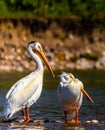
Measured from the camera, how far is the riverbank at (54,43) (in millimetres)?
62281

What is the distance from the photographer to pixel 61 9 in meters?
71.4

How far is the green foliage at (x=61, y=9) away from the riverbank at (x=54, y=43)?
914 millimetres

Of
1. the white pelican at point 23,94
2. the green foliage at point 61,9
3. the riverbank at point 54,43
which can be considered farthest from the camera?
the green foliage at point 61,9

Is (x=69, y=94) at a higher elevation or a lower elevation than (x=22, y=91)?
lower

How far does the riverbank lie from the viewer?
6228cm

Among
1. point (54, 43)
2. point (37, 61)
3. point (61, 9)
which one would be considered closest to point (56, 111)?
point (37, 61)

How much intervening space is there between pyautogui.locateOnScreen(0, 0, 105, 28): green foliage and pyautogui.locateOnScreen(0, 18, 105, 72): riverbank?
3.00ft

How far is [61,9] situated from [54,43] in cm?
492

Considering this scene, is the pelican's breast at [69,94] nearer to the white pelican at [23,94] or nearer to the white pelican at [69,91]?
the white pelican at [69,91]

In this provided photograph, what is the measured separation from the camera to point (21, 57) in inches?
2459

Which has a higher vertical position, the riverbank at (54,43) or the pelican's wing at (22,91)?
the pelican's wing at (22,91)

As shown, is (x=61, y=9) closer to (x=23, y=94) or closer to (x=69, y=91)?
(x=23, y=94)

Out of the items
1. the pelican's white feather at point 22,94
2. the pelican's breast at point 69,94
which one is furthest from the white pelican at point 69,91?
the pelican's white feather at point 22,94

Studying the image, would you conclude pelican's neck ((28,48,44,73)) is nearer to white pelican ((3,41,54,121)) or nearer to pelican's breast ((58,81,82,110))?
white pelican ((3,41,54,121))
